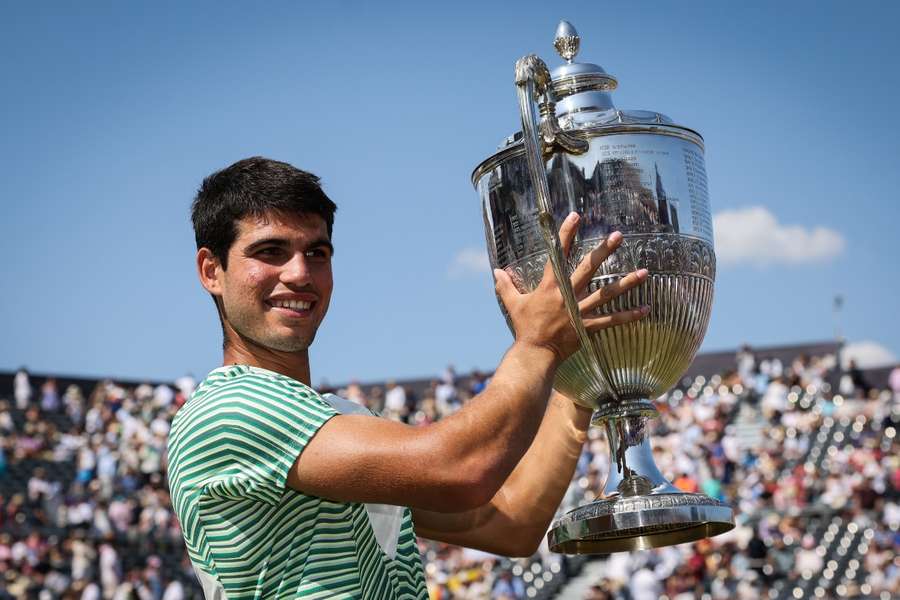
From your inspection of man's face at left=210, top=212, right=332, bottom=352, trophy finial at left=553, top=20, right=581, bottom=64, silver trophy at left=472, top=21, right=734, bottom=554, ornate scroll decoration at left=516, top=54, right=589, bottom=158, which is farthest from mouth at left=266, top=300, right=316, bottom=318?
trophy finial at left=553, top=20, right=581, bottom=64

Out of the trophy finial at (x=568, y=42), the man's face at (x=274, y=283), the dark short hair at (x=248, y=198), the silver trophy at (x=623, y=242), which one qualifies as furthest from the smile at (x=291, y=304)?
the trophy finial at (x=568, y=42)

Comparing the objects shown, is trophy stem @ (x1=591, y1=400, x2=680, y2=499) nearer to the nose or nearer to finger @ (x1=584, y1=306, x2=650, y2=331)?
finger @ (x1=584, y1=306, x2=650, y2=331)

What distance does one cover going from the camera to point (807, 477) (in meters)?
16.7

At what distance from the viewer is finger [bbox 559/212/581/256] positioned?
221 cm

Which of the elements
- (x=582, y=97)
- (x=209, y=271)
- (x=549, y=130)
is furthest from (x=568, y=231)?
(x=209, y=271)

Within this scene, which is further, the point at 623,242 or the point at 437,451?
the point at 623,242

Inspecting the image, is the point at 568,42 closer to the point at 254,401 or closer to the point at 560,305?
the point at 560,305

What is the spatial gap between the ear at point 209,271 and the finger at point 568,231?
0.64 metres

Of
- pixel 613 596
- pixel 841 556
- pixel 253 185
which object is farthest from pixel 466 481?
pixel 841 556

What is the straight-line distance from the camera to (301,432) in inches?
81.8

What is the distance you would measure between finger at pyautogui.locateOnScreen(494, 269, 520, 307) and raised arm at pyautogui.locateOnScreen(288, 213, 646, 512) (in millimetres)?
179

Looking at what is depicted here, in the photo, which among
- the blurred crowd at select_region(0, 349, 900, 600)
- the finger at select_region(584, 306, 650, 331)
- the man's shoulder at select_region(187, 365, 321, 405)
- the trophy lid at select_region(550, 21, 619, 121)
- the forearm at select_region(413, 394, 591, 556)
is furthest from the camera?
the blurred crowd at select_region(0, 349, 900, 600)

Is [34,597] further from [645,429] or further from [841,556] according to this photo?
[645,429]

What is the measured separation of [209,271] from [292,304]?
0.20 meters
